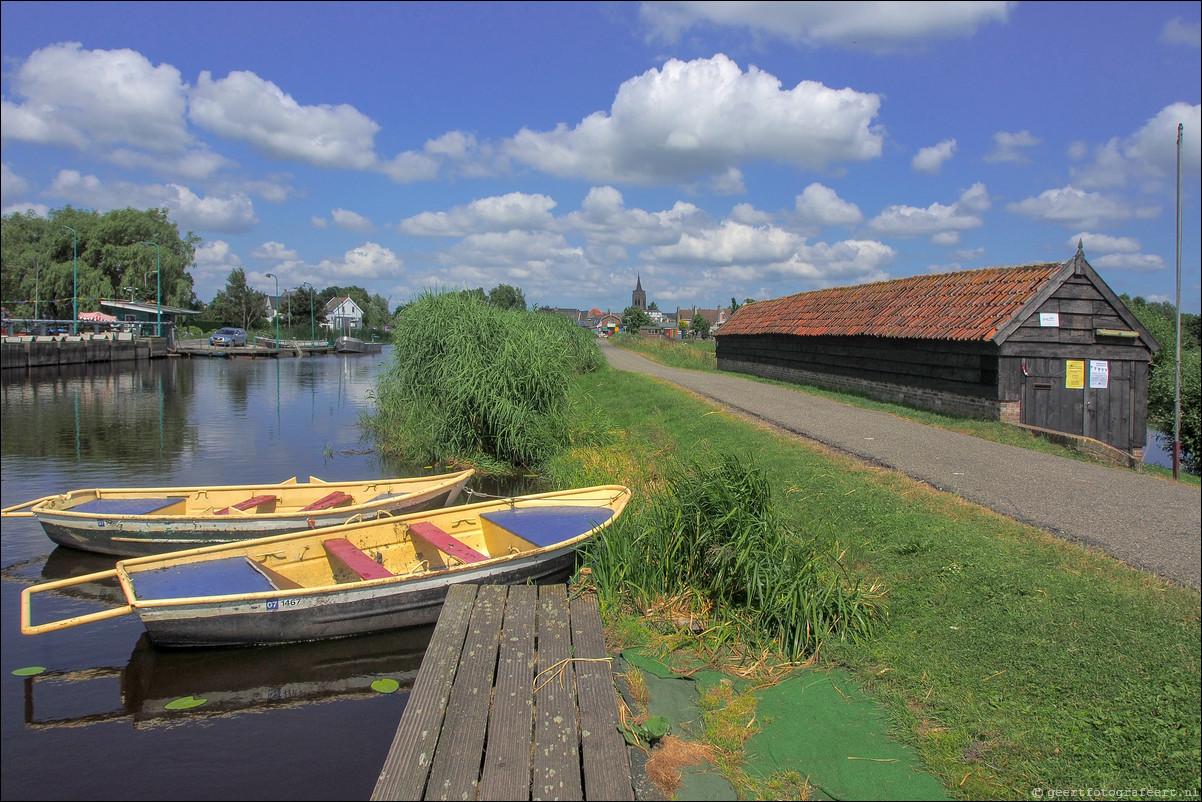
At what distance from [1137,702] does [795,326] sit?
24.0 m

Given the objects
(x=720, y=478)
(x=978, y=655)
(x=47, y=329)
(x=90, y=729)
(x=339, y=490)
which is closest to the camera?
(x=978, y=655)

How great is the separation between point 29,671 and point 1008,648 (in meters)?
8.43

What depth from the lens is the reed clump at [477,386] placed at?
16469mm

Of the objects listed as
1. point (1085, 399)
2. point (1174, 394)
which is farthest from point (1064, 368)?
point (1174, 394)

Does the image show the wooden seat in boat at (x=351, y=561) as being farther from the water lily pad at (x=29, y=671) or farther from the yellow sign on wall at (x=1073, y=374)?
the yellow sign on wall at (x=1073, y=374)

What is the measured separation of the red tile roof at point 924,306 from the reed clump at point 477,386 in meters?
8.55

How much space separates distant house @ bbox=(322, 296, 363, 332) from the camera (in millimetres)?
114438

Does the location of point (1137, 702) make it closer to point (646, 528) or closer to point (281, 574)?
point (646, 528)

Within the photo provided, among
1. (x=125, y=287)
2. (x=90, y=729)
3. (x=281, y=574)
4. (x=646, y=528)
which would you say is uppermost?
(x=125, y=287)

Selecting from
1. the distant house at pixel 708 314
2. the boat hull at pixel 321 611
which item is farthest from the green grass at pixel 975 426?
the distant house at pixel 708 314

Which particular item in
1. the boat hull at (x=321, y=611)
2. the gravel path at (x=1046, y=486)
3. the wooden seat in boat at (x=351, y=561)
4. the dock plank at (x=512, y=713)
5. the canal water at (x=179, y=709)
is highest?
the gravel path at (x=1046, y=486)

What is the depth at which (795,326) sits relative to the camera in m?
27.6

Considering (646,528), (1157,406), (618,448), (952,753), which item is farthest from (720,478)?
(1157,406)

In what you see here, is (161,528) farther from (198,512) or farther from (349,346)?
(349,346)
